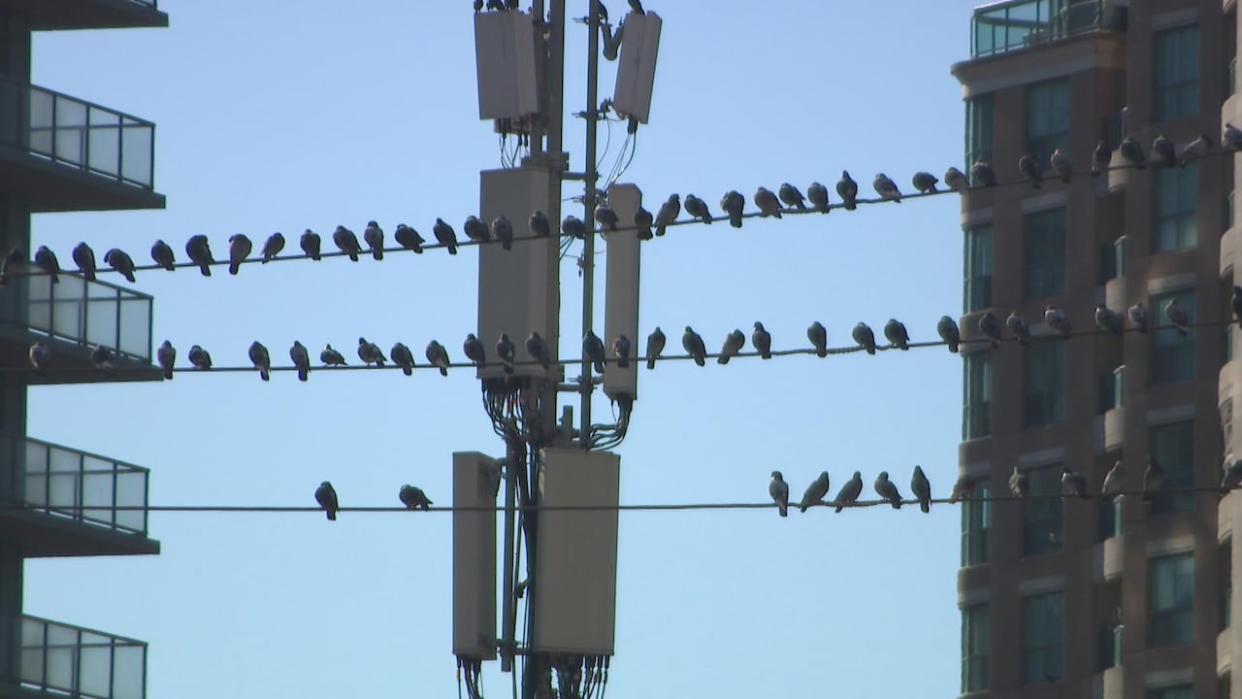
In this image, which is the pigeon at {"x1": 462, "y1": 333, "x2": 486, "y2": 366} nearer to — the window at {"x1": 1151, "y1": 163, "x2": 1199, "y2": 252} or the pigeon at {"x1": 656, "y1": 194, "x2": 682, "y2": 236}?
the pigeon at {"x1": 656, "y1": 194, "x2": 682, "y2": 236}

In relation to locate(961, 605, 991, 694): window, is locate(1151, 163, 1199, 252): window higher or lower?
higher

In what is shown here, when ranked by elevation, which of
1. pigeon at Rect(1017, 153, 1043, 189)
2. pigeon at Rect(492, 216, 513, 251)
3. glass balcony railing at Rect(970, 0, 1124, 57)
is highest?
glass balcony railing at Rect(970, 0, 1124, 57)

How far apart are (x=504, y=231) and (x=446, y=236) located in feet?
8.75

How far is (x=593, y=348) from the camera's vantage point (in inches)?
1513

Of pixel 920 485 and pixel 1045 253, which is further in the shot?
pixel 1045 253

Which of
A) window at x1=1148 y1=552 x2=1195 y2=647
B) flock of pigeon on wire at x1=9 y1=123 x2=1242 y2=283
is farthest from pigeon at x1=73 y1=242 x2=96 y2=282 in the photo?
window at x1=1148 y1=552 x2=1195 y2=647

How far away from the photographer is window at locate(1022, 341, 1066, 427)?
72438 mm

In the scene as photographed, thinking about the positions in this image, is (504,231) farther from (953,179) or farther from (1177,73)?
(1177,73)

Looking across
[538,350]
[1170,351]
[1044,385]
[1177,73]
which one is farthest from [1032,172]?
[1044,385]

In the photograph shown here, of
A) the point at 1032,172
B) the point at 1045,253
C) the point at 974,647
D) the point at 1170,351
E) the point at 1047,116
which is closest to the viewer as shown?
the point at 1032,172

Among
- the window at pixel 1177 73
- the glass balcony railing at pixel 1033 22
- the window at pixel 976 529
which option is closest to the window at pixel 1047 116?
the glass balcony railing at pixel 1033 22

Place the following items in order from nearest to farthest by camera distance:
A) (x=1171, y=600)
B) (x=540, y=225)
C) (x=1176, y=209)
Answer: (x=540, y=225), (x=1171, y=600), (x=1176, y=209)

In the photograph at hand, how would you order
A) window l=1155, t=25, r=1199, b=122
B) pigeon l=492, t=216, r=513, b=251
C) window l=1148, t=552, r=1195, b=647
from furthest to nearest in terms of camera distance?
window l=1155, t=25, r=1199, b=122
window l=1148, t=552, r=1195, b=647
pigeon l=492, t=216, r=513, b=251

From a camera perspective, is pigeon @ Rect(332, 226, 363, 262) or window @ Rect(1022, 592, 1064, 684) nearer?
pigeon @ Rect(332, 226, 363, 262)
